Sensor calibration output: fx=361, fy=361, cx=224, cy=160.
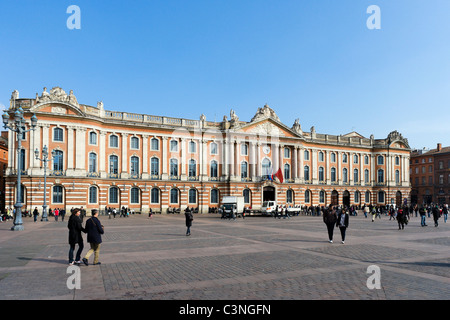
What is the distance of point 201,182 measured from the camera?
59.1 meters

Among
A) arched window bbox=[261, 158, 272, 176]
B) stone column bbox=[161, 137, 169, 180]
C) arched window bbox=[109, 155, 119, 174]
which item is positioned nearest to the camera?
arched window bbox=[109, 155, 119, 174]

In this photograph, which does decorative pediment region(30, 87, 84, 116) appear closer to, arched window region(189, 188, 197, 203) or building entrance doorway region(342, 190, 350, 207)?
arched window region(189, 188, 197, 203)

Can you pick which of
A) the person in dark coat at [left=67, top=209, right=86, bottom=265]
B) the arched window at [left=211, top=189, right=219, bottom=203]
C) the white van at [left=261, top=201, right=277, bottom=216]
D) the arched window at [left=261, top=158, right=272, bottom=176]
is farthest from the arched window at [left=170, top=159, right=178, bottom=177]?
the person in dark coat at [left=67, top=209, right=86, bottom=265]

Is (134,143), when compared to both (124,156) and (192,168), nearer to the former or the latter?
(124,156)

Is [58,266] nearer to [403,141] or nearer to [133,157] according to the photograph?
[133,157]

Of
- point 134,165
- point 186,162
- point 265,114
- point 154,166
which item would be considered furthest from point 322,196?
point 134,165

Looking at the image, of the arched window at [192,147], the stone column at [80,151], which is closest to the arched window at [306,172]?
the arched window at [192,147]

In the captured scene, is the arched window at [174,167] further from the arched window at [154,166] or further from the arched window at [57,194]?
the arched window at [57,194]

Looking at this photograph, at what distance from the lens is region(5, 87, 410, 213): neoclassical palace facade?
47656mm

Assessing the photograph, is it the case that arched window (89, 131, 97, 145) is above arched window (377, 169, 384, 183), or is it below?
above

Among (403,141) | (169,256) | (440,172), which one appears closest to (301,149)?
(403,141)

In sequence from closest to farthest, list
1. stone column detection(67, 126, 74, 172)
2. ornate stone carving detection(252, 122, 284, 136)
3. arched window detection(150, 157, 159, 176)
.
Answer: stone column detection(67, 126, 74, 172) → arched window detection(150, 157, 159, 176) → ornate stone carving detection(252, 122, 284, 136)

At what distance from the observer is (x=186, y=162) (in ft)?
193
